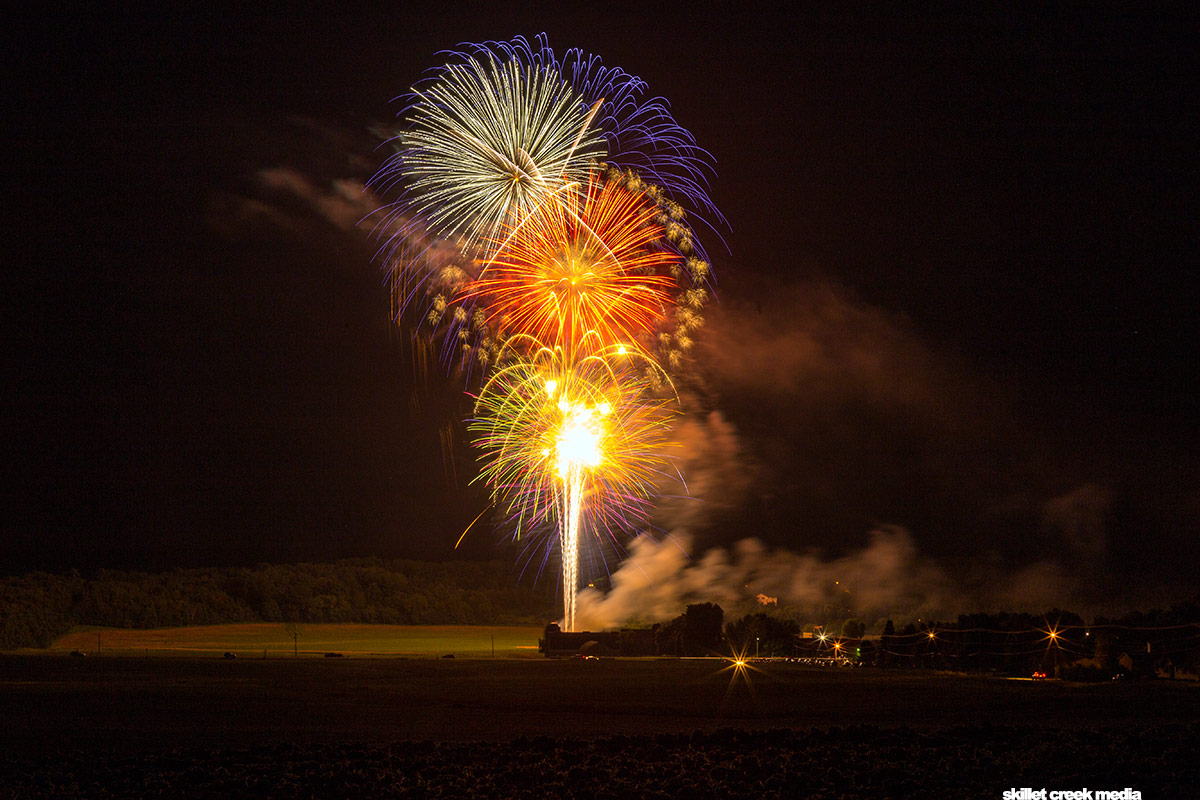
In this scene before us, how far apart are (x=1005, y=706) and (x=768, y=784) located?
17388 mm

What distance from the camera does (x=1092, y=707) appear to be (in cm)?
2661

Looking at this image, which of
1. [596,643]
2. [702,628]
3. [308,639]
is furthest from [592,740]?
[308,639]

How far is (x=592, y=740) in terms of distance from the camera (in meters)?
17.8

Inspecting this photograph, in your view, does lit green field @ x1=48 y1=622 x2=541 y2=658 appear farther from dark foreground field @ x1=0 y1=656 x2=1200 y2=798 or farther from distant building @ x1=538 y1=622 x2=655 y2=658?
dark foreground field @ x1=0 y1=656 x2=1200 y2=798

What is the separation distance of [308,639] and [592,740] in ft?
317

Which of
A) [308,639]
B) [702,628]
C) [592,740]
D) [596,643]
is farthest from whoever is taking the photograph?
[308,639]

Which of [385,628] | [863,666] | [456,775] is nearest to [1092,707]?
[456,775]

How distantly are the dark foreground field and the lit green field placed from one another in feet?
172

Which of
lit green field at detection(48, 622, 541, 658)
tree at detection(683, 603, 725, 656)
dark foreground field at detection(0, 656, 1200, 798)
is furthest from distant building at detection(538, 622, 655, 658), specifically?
dark foreground field at detection(0, 656, 1200, 798)

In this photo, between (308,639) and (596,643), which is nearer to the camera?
(596,643)

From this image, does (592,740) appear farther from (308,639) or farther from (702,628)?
Answer: (308,639)

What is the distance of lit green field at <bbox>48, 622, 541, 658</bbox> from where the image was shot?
86.2m

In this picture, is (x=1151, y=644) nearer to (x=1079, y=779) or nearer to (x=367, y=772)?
(x=1079, y=779)

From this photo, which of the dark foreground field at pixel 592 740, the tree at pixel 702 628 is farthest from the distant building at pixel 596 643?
the dark foreground field at pixel 592 740
